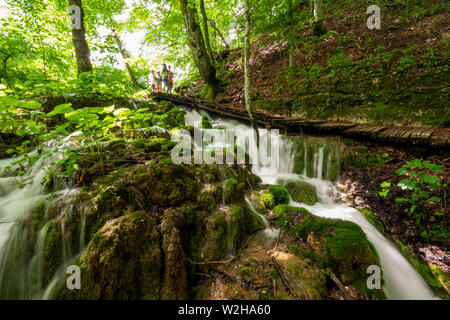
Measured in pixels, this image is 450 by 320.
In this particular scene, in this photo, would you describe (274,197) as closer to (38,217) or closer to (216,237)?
(216,237)

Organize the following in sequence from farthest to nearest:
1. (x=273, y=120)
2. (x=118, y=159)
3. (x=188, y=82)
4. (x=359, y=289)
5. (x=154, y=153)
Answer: (x=188, y=82), (x=273, y=120), (x=154, y=153), (x=118, y=159), (x=359, y=289)

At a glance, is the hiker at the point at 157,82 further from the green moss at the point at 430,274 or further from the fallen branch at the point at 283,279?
the green moss at the point at 430,274

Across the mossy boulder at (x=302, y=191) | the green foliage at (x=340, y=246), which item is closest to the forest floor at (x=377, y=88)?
the mossy boulder at (x=302, y=191)

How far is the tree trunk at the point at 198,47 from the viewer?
24.8ft

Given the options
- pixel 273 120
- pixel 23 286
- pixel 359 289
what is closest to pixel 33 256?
pixel 23 286

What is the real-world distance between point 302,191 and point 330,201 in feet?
1.89

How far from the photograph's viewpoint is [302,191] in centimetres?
392

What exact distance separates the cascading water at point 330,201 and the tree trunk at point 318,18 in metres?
5.87

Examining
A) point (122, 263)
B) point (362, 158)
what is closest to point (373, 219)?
point (362, 158)

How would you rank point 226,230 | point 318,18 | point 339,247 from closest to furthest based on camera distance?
point 339,247, point 226,230, point 318,18

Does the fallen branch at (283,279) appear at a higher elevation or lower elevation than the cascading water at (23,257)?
lower

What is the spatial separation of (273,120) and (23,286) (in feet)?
19.9

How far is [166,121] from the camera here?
5355 mm
